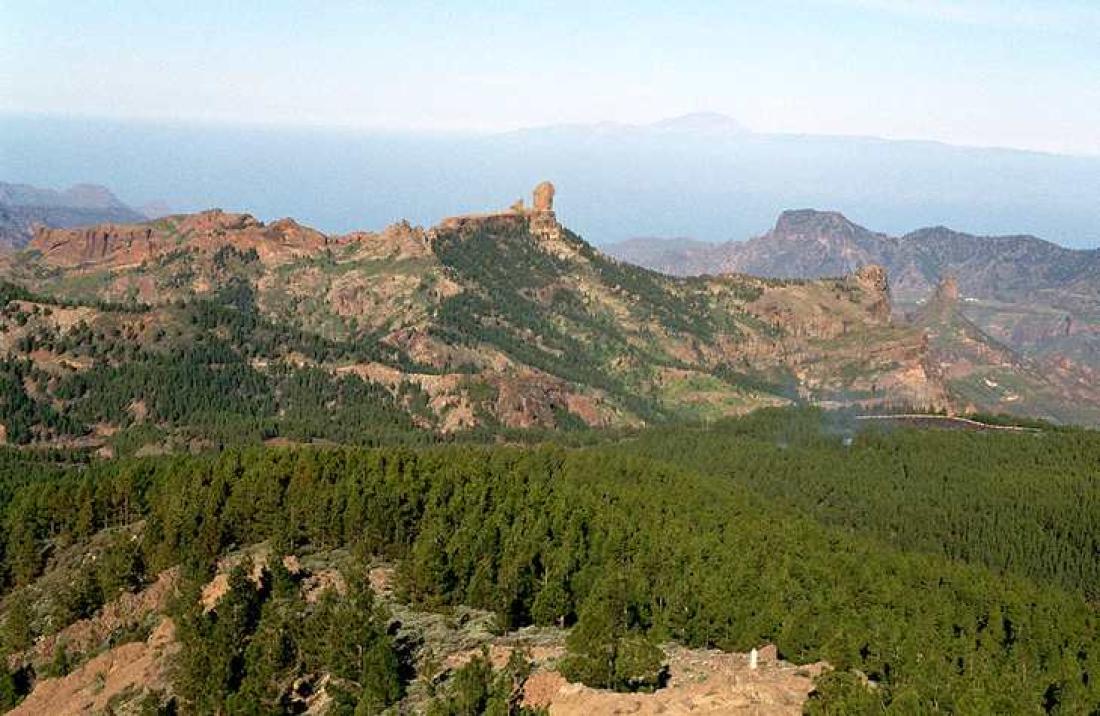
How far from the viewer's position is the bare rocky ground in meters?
65.6

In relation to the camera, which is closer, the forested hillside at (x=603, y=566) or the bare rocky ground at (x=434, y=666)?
the bare rocky ground at (x=434, y=666)

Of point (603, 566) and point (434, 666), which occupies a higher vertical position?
point (434, 666)

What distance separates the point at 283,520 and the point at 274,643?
A: 105 feet

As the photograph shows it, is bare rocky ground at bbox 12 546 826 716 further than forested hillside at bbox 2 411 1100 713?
No

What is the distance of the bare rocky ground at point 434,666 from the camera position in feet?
215

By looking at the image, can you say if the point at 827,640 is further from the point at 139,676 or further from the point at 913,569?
the point at 139,676

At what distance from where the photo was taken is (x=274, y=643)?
77938mm

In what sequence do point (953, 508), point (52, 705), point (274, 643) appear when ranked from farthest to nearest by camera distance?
point (953, 508), point (52, 705), point (274, 643)

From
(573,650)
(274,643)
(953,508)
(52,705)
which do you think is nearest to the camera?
(573,650)

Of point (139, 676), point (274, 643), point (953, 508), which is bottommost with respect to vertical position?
point (953, 508)

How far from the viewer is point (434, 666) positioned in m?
76.0

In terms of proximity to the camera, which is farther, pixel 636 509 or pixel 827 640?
pixel 636 509

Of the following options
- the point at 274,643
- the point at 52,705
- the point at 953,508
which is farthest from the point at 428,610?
the point at 953,508

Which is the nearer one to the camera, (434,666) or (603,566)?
(434,666)
